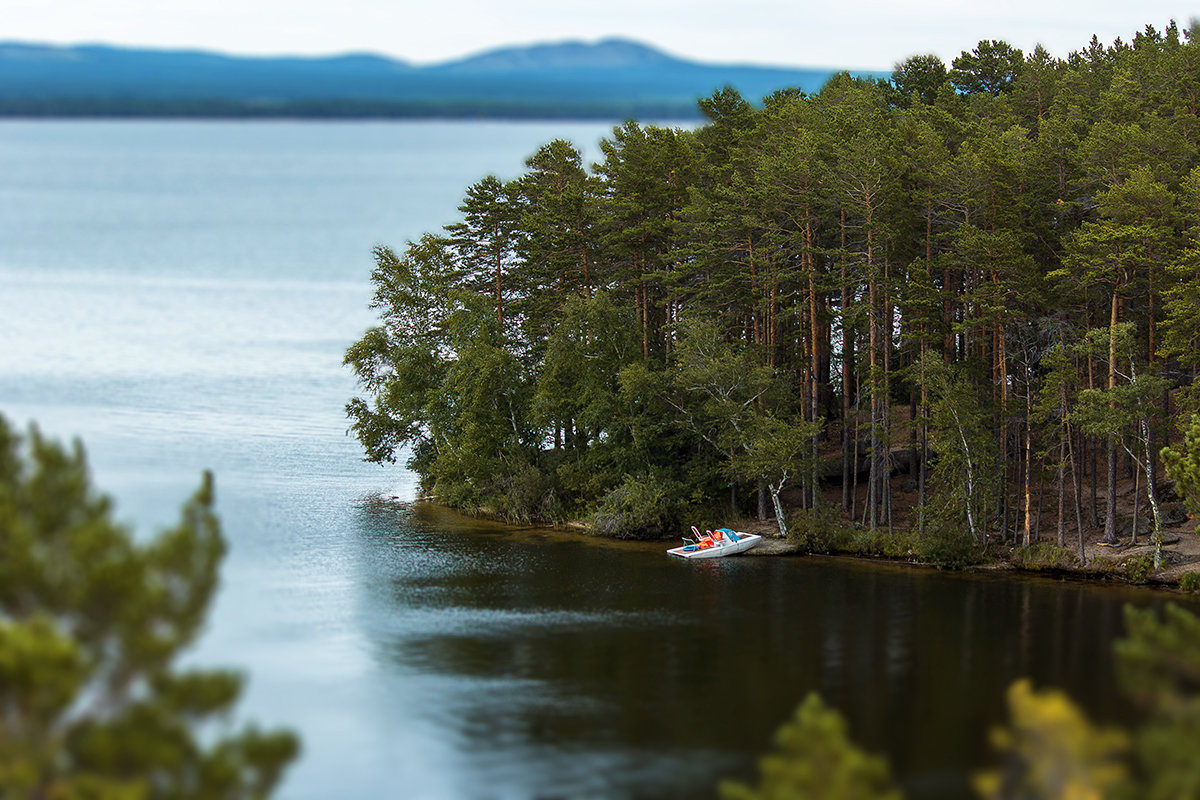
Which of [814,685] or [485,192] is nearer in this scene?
[814,685]

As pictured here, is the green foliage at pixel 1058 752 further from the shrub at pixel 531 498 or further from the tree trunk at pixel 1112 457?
the shrub at pixel 531 498

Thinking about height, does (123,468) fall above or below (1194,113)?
below

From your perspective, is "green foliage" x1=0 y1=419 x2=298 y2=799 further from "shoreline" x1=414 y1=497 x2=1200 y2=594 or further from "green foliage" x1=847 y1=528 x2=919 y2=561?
"green foliage" x1=847 y1=528 x2=919 y2=561

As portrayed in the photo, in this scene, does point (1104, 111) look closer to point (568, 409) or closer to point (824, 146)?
point (824, 146)

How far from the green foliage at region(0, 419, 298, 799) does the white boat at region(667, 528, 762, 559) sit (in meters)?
30.6

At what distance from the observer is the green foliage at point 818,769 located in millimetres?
19156

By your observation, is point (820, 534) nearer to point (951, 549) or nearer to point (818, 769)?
point (951, 549)

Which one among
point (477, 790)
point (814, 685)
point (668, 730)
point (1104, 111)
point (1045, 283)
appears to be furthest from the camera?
point (1104, 111)

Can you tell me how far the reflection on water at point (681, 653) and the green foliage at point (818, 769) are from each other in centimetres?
950

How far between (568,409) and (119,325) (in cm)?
5207

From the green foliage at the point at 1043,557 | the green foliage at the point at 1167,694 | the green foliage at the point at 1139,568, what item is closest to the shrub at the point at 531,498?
the green foliage at the point at 1043,557

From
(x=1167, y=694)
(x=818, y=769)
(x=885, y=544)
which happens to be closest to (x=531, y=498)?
(x=885, y=544)

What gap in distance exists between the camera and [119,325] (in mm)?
94938

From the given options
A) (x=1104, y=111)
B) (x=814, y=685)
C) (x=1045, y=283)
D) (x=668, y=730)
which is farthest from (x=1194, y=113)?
(x=668, y=730)
